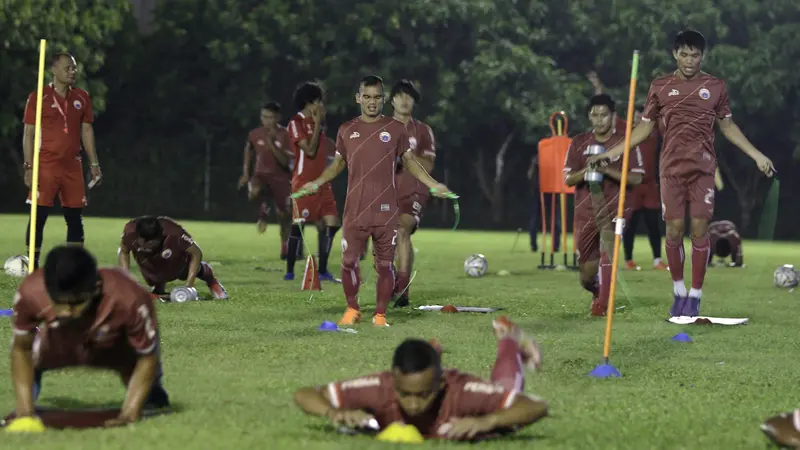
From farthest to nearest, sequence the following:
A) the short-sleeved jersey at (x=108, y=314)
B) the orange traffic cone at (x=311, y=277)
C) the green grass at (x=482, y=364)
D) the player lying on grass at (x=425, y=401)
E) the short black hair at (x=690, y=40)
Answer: the orange traffic cone at (x=311, y=277)
the short black hair at (x=690, y=40)
the green grass at (x=482, y=364)
the short-sleeved jersey at (x=108, y=314)
the player lying on grass at (x=425, y=401)

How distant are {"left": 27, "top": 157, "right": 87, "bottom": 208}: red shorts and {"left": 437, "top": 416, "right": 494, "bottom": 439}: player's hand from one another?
30.7ft

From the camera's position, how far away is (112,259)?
2145 cm

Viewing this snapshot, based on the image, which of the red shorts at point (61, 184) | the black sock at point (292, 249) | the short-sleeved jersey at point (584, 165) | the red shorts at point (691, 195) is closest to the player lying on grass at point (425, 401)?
the red shorts at point (691, 195)

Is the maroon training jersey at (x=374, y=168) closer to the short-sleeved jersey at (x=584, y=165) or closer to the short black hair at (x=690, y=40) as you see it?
the short-sleeved jersey at (x=584, y=165)

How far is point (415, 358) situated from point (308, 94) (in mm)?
10989

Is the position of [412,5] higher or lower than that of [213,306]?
higher

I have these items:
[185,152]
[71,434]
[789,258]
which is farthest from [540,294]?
[185,152]

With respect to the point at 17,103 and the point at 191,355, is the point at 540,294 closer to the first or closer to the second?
the point at 191,355

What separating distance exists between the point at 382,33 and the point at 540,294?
3270 centimetres

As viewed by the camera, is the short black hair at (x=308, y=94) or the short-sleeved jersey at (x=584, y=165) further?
the short black hair at (x=308, y=94)

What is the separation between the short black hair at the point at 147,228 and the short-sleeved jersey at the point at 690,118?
179 inches

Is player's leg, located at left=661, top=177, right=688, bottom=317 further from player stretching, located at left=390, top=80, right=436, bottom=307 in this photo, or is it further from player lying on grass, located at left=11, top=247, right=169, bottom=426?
player lying on grass, located at left=11, top=247, right=169, bottom=426

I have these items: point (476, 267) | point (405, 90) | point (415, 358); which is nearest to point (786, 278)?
point (476, 267)

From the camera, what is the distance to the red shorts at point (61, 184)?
15.1 metres
